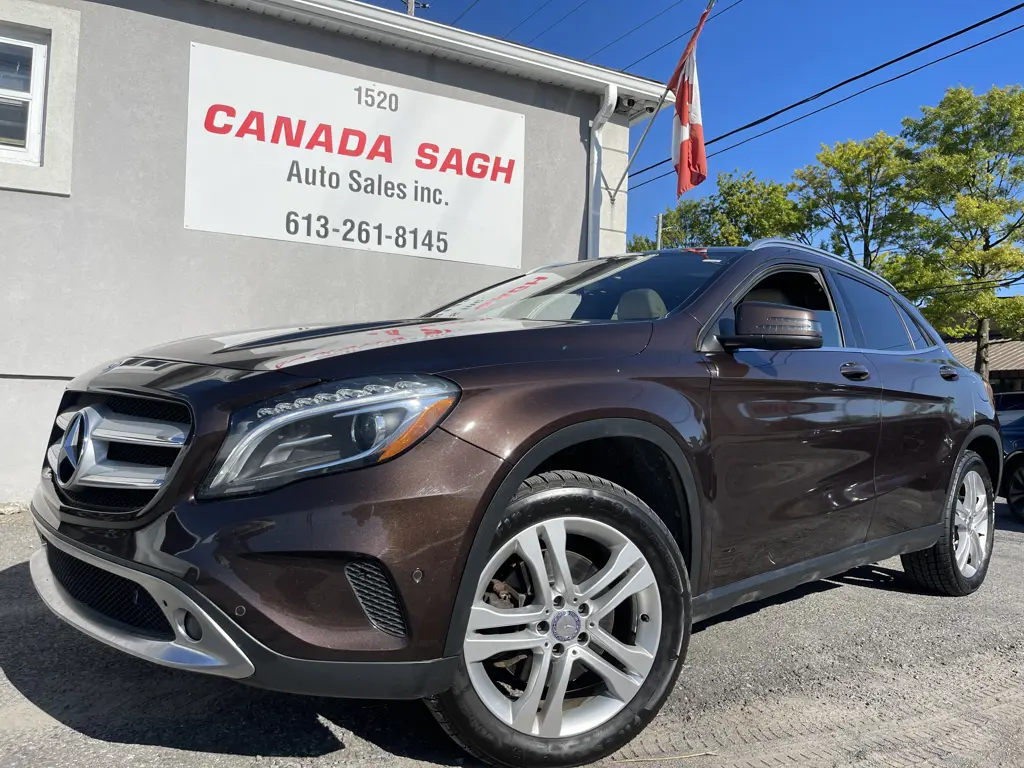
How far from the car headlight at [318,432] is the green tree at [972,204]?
21802mm

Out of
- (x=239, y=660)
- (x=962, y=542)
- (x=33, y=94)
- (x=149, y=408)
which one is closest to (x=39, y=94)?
(x=33, y=94)

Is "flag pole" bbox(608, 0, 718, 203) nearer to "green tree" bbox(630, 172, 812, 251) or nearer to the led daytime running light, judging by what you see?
the led daytime running light

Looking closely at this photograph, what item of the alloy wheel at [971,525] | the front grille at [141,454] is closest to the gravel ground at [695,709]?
the alloy wheel at [971,525]

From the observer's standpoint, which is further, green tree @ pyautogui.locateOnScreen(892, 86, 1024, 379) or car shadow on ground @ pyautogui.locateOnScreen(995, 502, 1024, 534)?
green tree @ pyautogui.locateOnScreen(892, 86, 1024, 379)

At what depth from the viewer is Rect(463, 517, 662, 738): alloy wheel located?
198 centimetres

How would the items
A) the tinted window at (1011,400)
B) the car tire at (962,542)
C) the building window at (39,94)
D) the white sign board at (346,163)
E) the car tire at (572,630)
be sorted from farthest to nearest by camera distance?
the tinted window at (1011,400), the white sign board at (346,163), the building window at (39,94), the car tire at (962,542), the car tire at (572,630)

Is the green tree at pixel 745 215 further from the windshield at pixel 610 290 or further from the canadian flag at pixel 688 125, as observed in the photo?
the windshield at pixel 610 290

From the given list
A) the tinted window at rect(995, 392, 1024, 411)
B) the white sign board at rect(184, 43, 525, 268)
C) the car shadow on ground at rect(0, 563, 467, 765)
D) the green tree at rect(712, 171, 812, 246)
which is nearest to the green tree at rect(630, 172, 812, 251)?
the green tree at rect(712, 171, 812, 246)

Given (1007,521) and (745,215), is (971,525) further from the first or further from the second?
(745,215)

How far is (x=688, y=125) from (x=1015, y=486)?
4938 millimetres

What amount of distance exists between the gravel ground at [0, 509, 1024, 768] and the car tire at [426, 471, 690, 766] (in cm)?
21

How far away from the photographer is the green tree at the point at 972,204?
19734mm

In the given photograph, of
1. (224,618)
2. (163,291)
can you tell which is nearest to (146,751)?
(224,618)

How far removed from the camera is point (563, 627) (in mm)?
2062
